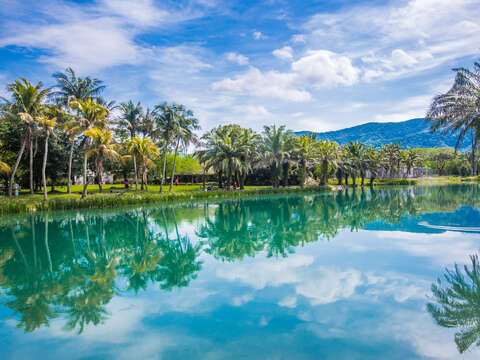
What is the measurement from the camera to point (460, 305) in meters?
5.70

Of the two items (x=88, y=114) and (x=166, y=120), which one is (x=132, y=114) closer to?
(x=166, y=120)

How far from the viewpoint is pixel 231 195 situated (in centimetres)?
3525

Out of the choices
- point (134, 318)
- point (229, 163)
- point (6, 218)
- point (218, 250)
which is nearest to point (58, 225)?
point (6, 218)

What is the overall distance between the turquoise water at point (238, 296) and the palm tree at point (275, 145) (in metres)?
28.4

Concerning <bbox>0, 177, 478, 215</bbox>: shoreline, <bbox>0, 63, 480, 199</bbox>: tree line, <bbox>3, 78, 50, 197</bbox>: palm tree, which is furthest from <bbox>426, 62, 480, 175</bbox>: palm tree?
<bbox>3, 78, 50, 197</bbox>: palm tree

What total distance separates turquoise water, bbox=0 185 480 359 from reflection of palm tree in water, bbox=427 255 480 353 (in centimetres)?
4

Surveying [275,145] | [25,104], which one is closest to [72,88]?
[25,104]

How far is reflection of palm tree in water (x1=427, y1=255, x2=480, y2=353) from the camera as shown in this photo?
470cm

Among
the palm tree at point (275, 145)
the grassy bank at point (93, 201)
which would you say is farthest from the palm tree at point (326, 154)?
the grassy bank at point (93, 201)

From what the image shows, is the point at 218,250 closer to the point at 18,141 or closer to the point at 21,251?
the point at 21,251

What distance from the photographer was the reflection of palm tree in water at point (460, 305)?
4.70 meters

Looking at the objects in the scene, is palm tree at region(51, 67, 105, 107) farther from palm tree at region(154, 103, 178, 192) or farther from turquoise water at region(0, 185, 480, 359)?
turquoise water at region(0, 185, 480, 359)

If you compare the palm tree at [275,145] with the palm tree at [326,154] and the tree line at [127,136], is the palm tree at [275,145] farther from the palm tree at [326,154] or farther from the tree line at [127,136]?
the palm tree at [326,154]

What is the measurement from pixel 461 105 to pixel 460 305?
1309 centimetres
